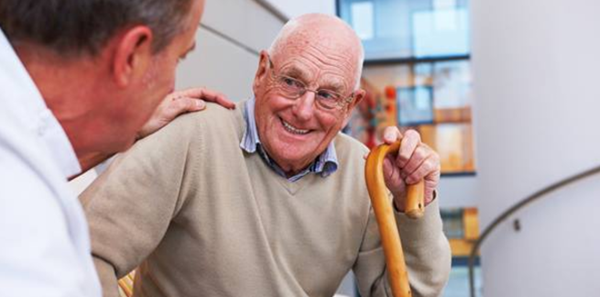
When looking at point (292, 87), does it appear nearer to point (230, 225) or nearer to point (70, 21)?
point (230, 225)

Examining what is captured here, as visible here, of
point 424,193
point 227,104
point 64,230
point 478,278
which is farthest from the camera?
point 478,278

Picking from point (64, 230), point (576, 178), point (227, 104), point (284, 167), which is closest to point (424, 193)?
point (284, 167)

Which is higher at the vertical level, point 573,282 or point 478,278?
point 573,282

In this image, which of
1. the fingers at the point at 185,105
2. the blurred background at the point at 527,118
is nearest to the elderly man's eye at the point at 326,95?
the fingers at the point at 185,105

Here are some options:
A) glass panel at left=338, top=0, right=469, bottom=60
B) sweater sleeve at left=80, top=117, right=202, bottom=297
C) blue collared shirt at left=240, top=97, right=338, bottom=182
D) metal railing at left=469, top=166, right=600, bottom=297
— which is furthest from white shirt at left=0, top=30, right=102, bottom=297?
glass panel at left=338, top=0, right=469, bottom=60

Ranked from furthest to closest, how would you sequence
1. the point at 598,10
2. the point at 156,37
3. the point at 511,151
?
the point at 511,151
the point at 598,10
the point at 156,37

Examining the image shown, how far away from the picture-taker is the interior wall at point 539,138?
3.69m

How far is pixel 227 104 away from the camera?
5.16ft

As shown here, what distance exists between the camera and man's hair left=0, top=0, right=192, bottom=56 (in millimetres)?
658

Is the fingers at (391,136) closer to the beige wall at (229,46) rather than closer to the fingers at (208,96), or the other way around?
the fingers at (208,96)

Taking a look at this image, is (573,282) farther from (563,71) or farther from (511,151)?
(563,71)

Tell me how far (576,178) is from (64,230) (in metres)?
3.47

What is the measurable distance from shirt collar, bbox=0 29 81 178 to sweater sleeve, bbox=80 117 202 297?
63 cm

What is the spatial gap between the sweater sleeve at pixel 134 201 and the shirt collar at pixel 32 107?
2.07ft
